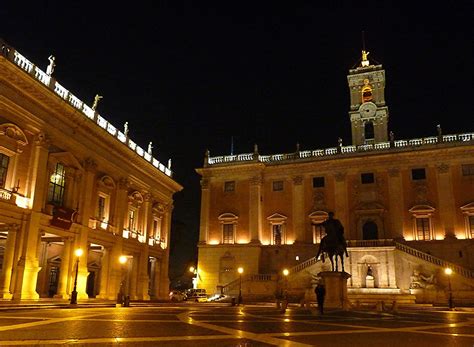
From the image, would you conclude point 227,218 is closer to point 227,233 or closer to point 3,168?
point 227,233

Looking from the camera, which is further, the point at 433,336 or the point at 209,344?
the point at 433,336

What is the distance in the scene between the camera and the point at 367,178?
4666cm

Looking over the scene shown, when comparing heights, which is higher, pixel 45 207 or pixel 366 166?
pixel 366 166

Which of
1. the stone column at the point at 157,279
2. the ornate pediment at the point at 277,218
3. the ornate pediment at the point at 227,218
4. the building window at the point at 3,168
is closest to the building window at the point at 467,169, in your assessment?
the ornate pediment at the point at 277,218

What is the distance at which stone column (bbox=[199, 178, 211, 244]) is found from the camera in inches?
1998

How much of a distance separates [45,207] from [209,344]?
2140cm

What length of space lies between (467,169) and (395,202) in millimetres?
7612

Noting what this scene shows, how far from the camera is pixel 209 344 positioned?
877cm

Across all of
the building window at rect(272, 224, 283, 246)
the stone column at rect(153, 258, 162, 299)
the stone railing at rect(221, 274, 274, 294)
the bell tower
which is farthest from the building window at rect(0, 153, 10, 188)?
the bell tower

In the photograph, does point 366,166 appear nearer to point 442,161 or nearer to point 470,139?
point 442,161

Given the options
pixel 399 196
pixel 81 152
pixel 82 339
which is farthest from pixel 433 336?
pixel 399 196

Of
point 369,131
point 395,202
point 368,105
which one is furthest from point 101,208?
point 368,105

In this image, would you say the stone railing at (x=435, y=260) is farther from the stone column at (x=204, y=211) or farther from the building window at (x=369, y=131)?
the stone column at (x=204, y=211)

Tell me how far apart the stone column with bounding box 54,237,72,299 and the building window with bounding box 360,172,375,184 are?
30.7 meters
